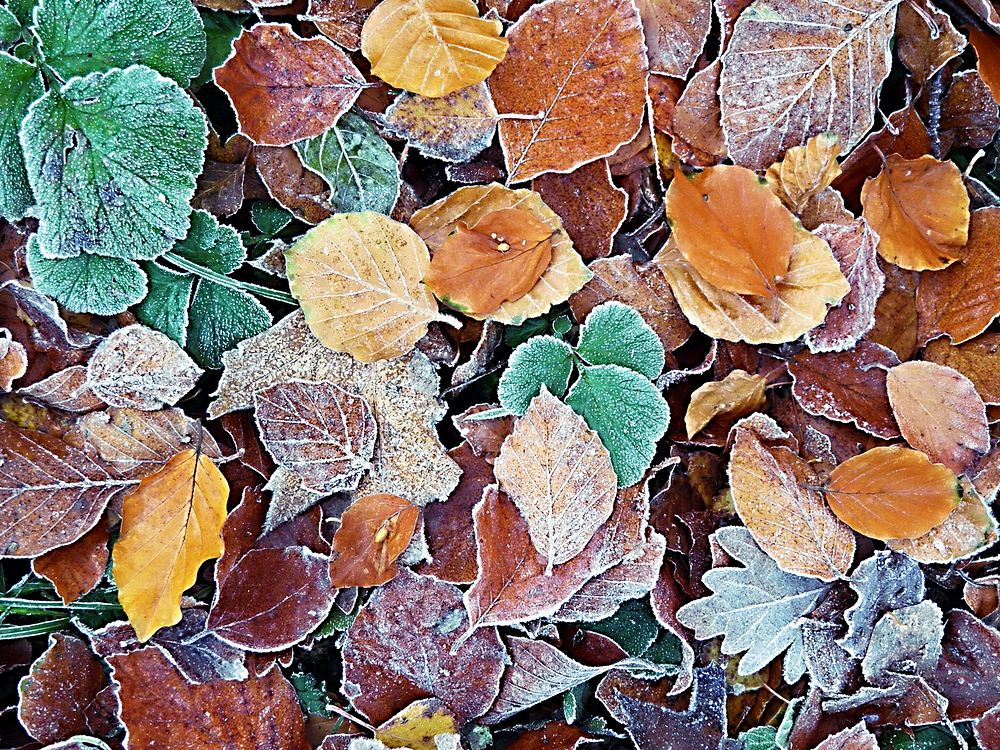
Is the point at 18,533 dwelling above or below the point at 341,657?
above

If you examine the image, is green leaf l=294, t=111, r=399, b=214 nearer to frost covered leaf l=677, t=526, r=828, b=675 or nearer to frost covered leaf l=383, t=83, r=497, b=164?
frost covered leaf l=383, t=83, r=497, b=164

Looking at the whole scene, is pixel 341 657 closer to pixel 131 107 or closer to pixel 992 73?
pixel 131 107

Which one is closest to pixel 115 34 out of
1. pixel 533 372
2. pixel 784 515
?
pixel 533 372

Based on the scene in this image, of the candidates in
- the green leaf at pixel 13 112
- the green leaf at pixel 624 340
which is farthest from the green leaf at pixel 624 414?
the green leaf at pixel 13 112

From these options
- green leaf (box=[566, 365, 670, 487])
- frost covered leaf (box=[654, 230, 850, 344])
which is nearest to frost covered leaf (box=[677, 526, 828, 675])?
green leaf (box=[566, 365, 670, 487])

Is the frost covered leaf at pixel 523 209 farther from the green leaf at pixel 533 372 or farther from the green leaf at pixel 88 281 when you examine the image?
the green leaf at pixel 88 281

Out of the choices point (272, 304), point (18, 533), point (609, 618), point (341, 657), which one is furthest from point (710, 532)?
point (18, 533)
